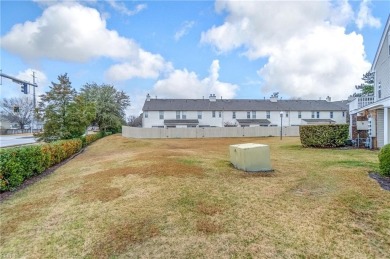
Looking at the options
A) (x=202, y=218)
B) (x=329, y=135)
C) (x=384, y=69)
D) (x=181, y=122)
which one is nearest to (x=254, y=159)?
(x=202, y=218)

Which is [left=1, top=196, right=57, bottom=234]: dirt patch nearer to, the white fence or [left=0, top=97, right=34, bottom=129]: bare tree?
the white fence

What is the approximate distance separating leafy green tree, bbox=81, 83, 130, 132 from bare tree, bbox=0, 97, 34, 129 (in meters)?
45.1

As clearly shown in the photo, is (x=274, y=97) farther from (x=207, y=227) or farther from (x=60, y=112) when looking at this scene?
(x=207, y=227)

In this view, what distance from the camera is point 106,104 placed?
4331 cm

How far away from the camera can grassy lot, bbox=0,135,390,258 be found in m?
3.82

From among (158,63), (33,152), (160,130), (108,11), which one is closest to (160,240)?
(33,152)

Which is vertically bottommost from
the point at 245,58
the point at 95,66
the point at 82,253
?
the point at 82,253

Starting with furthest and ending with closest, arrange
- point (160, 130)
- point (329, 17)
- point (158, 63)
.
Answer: point (160, 130) → point (158, 63) → point (329, 17)

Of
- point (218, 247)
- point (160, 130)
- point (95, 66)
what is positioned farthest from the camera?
point (160, 130)

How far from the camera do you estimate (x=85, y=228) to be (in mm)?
4660

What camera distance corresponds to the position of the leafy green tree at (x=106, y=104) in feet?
141

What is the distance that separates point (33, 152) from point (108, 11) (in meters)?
8.16

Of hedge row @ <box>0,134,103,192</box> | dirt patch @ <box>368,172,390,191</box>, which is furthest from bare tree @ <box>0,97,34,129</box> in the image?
dirt patch @ <box>368,172,390,191</box>

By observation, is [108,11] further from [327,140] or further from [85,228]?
[327,140]
